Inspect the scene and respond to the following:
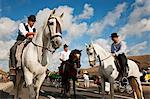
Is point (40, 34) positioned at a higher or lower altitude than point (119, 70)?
higher

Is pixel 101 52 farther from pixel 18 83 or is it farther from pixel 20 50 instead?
pixel 20 50

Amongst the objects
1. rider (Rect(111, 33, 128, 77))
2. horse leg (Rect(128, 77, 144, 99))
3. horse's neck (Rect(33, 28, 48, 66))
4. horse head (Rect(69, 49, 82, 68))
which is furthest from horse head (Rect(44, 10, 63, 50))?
horse leg (Rect(128, 77, 144, 99))

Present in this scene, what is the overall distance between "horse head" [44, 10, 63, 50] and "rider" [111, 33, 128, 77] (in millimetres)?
3438

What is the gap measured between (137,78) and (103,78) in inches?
69.9

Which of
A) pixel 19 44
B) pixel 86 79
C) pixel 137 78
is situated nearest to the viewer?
pixel 19 44

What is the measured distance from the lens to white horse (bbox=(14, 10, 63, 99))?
25.9 ft

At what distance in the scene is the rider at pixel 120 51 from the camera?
1105 cm

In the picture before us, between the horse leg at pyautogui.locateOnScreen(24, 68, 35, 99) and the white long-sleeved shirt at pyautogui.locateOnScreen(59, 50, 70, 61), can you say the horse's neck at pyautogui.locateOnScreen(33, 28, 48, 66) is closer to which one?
the horse leg at pyautogui.locateOnScreen(24, 68, 35, 99)

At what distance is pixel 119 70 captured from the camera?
37.6ft

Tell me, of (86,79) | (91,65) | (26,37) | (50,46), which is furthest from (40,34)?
(86,79)

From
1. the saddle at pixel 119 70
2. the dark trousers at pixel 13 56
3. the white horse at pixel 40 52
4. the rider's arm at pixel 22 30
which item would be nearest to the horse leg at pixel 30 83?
the white horse at pixel 40 52

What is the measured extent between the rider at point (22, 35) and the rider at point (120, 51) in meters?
3.23

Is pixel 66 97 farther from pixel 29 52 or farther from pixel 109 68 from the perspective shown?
pixel 29 52

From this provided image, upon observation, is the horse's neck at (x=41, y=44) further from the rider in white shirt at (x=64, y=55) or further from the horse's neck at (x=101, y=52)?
the rider in white shirt at (x=64, y=55)
